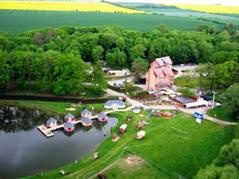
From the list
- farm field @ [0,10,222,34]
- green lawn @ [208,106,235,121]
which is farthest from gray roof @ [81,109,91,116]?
farm field @ [0,10,222,34]

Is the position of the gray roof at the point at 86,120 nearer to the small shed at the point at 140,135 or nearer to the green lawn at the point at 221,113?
the small shed at the point at 140,135

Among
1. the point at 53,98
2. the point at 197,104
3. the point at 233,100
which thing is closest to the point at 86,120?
the point at 53,98

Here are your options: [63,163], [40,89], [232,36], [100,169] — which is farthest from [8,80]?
[232,36]

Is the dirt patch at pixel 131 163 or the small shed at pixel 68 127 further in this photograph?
the small shed at pixel 68 127

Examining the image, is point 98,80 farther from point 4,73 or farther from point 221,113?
point 221,113

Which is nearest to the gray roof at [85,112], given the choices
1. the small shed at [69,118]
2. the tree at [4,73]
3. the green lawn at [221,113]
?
the small shed at [69,118]

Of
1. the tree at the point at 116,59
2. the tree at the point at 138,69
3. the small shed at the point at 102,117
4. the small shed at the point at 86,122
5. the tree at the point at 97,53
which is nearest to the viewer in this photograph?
the small shed at the point at 86,122
